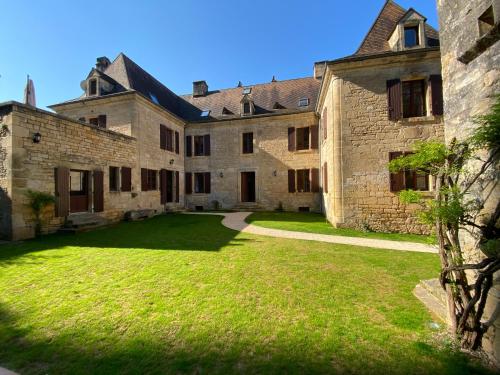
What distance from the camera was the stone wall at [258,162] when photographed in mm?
14352

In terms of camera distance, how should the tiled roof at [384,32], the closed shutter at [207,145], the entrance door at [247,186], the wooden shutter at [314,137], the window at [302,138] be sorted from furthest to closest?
1. the closed shutter at [207,145]
2. the entrance door at [247,186]
3. the window at [302,138]
4. the wooden shutter at [314,137]
5. the tiled roof at [384,32]

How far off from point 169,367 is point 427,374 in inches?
86.1

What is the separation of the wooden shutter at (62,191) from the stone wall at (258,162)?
27.5 feet

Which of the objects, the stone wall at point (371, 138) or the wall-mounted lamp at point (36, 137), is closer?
the wall-mounted lamp at point (36, 137)

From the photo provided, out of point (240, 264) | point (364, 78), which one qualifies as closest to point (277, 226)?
point (240, 264)

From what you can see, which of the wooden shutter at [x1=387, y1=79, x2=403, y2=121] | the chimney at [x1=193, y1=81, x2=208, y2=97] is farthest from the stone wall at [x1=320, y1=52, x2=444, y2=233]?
the chimney at [x1=193, y1=81, x2=208, y2=97]

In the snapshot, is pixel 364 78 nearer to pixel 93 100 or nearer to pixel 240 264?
pixel 240 264

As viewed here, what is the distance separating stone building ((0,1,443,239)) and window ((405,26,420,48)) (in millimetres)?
37

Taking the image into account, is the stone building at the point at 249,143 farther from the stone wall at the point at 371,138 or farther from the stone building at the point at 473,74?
the stone building at the point at 473,74

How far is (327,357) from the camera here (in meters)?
2.10

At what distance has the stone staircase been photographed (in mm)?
2746

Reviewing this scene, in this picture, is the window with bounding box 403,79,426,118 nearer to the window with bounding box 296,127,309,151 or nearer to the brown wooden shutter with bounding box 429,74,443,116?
the brown wooden shutter with bounding box 429,74,443,116

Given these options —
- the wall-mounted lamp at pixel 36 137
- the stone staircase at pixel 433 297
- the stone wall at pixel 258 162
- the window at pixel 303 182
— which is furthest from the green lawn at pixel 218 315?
the stone wall at pixel 258 162

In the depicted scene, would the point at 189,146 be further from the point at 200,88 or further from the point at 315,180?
the point at 315,180
